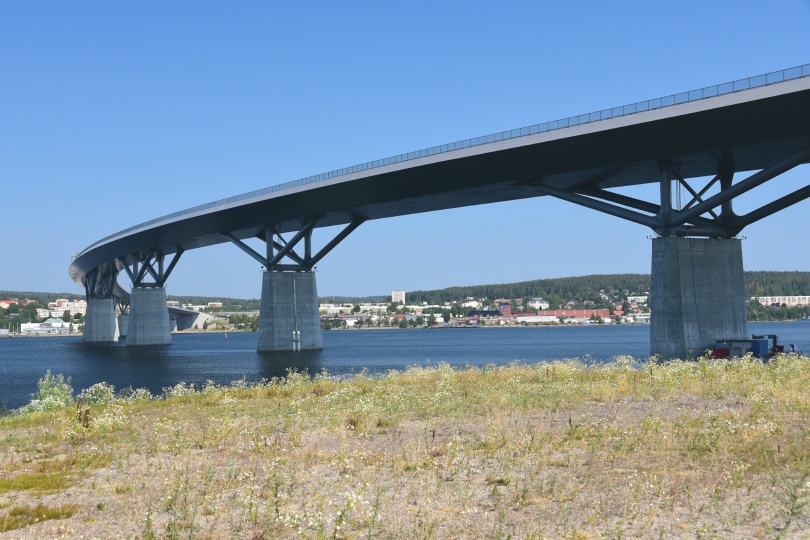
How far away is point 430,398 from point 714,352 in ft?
89.7

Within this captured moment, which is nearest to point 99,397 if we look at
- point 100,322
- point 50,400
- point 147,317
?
point 50,400

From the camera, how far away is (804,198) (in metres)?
42.8

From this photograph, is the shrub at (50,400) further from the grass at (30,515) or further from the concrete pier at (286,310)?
the concrete pier at (286,310)

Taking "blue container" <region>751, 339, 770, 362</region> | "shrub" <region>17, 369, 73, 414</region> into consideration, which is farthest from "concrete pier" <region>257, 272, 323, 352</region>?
"shrub" <region>17, 369, 73, 414</region>

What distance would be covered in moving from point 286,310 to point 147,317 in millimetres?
40945

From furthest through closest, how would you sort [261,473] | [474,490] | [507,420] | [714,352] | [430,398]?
[714,352] < [430,398] < [507,420] < [261,473] < [474,490]

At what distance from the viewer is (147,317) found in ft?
369

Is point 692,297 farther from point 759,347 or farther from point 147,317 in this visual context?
point 147,317

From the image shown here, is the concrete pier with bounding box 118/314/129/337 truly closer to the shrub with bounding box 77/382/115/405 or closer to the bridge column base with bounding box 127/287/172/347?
the bridge column base with bounding box 127/287/172/347

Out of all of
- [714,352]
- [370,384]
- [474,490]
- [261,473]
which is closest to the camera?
[474,490]

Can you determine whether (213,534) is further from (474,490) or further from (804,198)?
(804,198)

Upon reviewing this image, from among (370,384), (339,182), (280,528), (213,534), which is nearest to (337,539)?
(280,528)

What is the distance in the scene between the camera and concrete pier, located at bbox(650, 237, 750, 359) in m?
43.4

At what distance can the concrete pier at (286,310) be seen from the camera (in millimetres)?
78375
